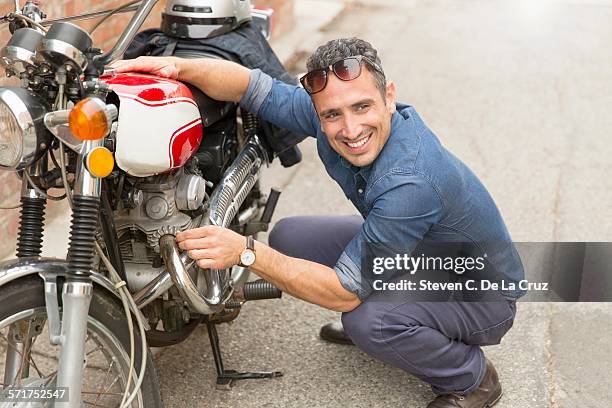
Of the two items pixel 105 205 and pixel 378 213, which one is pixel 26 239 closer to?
pixel 105 205

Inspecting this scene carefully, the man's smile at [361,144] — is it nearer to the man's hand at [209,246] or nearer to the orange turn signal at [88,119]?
the man's hand at [209,246]

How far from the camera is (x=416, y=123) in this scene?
2.60 metres

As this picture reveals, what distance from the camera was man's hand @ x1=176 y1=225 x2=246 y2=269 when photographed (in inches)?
90.6

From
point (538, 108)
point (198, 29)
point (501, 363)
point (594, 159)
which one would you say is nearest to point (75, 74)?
point (198, 29)

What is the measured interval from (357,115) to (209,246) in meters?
0.56

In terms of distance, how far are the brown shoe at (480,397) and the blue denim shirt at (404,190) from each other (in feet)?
0.93

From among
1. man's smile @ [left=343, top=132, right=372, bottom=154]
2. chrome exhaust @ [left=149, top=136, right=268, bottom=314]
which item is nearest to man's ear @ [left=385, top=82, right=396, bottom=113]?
man's smile @ [left=343, top=132, right=372, bottom=154]

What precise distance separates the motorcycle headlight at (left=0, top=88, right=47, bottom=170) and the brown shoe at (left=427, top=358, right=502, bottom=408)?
1515 mm

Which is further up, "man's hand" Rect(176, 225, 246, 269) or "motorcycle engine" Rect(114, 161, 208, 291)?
"motorcycle engine" Rect(114, 161, 208, 291)

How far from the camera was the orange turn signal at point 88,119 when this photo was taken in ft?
6.02

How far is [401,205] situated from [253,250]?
1.39 feet

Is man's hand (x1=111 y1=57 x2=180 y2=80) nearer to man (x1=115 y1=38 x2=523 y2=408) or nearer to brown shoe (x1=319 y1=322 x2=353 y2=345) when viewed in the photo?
man (x1=115 y1=38 x2=523 y2=408)

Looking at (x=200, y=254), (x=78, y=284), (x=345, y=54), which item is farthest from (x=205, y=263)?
(x=345, y=54)

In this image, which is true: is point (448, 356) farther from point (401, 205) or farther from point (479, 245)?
point (401, 205)
